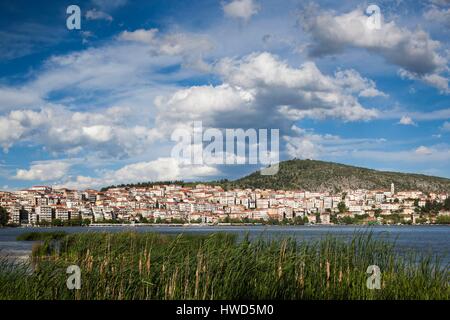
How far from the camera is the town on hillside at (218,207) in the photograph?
145625 millimetres

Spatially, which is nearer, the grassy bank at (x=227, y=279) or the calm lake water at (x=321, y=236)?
the grassy bank at (x=227, y=279)

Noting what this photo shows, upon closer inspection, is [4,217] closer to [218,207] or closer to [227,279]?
[218,207]

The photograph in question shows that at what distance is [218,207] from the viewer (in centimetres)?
16125

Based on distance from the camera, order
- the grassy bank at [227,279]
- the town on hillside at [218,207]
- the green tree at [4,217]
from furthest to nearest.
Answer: the town on hillside at [218,207], the green tree at [4,217], the grassy bank at [227,279]

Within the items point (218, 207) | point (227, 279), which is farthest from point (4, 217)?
point (227, 279)

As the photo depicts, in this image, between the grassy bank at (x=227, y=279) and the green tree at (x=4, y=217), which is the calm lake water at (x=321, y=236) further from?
the green tree at (x=4, y=217)

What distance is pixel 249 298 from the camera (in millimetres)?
10172

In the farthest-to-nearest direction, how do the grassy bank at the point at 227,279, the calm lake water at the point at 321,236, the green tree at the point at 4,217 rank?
the green tree at the point at 4,217
the calm lake water at the point at 321,236
the grassy bank at the point at 227,279

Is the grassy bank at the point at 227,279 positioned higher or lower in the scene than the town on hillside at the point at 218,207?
higher

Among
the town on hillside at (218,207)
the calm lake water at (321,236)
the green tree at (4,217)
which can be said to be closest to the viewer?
the calm lake water at (321,236)

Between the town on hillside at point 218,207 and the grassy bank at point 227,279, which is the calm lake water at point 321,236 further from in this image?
the town on hillside at point 218,207

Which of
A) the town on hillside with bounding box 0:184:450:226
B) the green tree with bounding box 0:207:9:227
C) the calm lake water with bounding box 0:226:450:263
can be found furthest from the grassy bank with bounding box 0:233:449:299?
the green tree with bounding box 0:207:9:227

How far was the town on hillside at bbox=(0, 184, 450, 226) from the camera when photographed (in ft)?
478

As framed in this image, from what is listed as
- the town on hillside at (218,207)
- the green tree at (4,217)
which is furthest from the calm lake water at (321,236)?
the town on hillside at (218,207)
